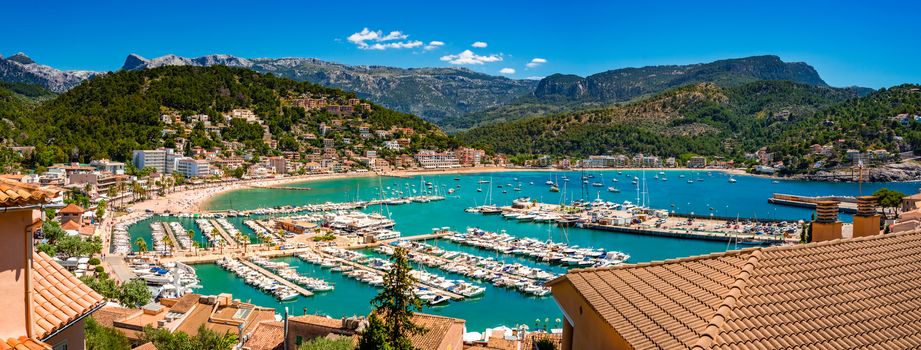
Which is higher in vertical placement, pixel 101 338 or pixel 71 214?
pixel 101 338

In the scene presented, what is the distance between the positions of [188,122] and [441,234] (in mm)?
62792

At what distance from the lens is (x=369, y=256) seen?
34.6m

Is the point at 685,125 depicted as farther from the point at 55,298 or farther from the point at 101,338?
the point at 55,298

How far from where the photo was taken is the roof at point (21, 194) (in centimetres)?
276

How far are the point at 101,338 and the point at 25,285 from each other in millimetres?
9330

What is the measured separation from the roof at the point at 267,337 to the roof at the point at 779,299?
11.7 metres

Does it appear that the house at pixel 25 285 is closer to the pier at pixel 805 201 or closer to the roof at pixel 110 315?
the roof at pixel 110 315

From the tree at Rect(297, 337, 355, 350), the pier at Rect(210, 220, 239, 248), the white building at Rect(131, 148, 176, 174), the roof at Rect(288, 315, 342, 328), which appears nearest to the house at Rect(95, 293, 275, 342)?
the roof at Rect(288, 315, 342, 328)

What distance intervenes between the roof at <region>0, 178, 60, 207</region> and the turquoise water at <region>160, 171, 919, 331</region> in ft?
67.0

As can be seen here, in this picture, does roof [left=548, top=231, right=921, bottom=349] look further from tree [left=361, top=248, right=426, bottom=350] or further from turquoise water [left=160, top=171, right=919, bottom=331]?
turquoise water [left=160, top=171, right=919, bottom=331]

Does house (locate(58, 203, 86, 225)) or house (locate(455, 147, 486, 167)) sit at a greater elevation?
house (locate(455, 147, 486, 167))

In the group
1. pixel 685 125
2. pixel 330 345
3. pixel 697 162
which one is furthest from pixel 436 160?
pixel 330 345

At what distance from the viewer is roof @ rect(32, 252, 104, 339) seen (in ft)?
10.4

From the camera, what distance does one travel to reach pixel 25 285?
2.99m
